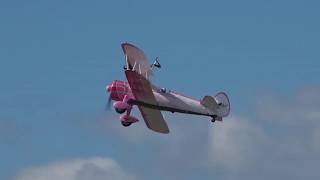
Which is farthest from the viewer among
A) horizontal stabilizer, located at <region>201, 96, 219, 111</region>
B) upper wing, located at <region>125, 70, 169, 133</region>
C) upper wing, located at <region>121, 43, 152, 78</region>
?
upper wing, located at <region>121, 43, 152, 78</region>

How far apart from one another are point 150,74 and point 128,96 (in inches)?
158

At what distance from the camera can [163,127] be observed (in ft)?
580

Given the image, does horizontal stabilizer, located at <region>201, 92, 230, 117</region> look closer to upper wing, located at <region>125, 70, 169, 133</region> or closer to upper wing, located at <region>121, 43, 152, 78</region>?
upper wing, located at <region>125, 70, 169, 133</region>

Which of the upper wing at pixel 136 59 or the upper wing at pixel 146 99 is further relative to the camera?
the upper wing at pixel 136 59

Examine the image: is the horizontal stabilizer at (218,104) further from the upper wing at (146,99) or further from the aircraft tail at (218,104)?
the upper wing at (146,99)

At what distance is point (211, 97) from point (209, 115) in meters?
1.49

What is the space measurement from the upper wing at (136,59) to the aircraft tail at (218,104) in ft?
18.9

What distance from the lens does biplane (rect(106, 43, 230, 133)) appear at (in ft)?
557

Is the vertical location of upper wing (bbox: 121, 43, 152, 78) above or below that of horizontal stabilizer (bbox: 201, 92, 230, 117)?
above

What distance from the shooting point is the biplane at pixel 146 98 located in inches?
6678

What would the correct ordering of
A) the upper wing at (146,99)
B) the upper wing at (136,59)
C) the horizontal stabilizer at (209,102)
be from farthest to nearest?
the upper wing at (136,59) < the horizontal stabilizer at (209,102) < the upper wing at (146,99)

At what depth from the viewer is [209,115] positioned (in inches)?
6727

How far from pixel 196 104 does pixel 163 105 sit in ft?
8.85

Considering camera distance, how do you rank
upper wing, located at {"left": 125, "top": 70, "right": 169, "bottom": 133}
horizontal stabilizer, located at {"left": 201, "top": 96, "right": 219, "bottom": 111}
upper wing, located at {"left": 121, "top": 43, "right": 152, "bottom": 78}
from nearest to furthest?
upper wing, located at {"left": 125, "top": 70, "right": 169, "bottom": 133} < horizontal stabilizer, located at {"left": 201, "top": 96, "right": 219, "bottom": 111} < upper wing, located at {"left": 121, "top": 43, "right": 152, "bottom": 78}
